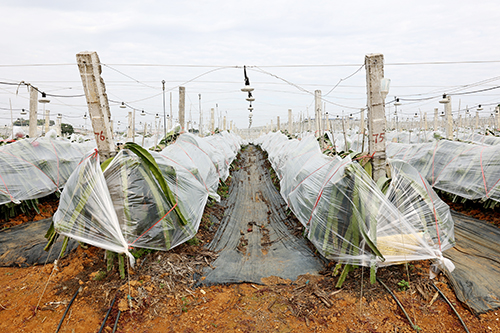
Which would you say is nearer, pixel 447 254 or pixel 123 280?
pixel 123 280

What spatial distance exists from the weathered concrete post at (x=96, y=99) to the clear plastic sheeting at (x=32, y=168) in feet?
13.3

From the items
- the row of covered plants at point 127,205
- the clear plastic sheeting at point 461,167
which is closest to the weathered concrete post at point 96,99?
the row of covered plants at point 127,205

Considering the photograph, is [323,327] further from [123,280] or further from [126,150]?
[126,150]

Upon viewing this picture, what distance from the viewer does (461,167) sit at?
22.4ft

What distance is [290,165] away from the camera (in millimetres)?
8016

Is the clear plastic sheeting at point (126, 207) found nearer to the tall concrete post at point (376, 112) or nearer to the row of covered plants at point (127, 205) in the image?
the row of covered plants at point (127, 205)

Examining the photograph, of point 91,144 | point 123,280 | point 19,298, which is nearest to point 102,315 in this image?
point 123,280

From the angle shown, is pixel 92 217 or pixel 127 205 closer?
pixel 92 217

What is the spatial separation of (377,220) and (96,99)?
15.5ft

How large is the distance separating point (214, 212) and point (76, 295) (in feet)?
12.4

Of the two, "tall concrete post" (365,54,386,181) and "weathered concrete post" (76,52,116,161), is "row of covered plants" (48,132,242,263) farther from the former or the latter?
"tall concrete post" (365,54,386,181)

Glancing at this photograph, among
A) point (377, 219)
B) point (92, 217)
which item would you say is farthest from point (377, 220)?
point (92, 217)

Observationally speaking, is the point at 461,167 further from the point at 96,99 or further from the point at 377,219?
the point at 96,99

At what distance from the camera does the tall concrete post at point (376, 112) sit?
159 inches
